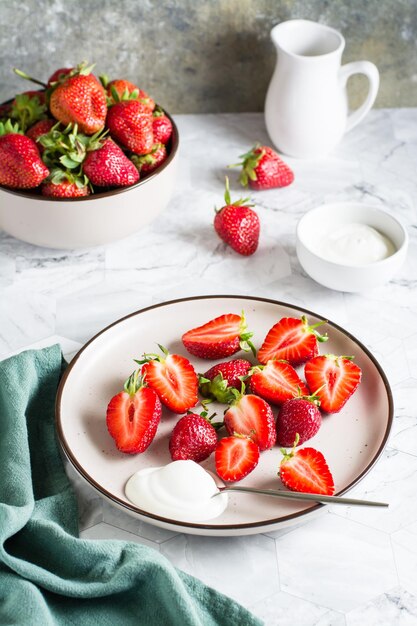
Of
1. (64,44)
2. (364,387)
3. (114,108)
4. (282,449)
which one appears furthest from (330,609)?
(64,44)

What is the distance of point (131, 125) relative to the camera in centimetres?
141

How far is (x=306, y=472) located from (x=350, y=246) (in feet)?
1.56

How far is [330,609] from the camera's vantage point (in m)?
0.97

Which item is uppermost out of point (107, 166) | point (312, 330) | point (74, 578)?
point (107, 166)

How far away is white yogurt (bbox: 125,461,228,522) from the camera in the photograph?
1027 mm

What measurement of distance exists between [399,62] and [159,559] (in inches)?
50.1

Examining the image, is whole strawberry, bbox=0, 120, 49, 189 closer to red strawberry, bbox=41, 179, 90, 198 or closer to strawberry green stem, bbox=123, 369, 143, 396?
red strawberry, bbox=41, 179, 90, 198

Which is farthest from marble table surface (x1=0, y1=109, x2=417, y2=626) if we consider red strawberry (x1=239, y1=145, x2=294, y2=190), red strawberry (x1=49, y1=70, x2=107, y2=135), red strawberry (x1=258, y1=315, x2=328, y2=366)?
red strawberry (x1=49, y1=70, x2=107, y2=135)

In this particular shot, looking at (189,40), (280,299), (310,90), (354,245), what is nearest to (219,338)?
(280,299)

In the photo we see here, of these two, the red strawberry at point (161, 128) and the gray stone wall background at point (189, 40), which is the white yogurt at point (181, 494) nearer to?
the red strawberry at point (161, 128)

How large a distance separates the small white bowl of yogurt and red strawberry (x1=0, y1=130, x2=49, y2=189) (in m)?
0.43

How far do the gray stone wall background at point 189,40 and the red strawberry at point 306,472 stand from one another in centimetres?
102

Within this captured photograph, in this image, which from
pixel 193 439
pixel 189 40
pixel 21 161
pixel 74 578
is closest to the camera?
pixel 74 578

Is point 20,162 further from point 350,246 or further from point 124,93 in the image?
point 350,246
